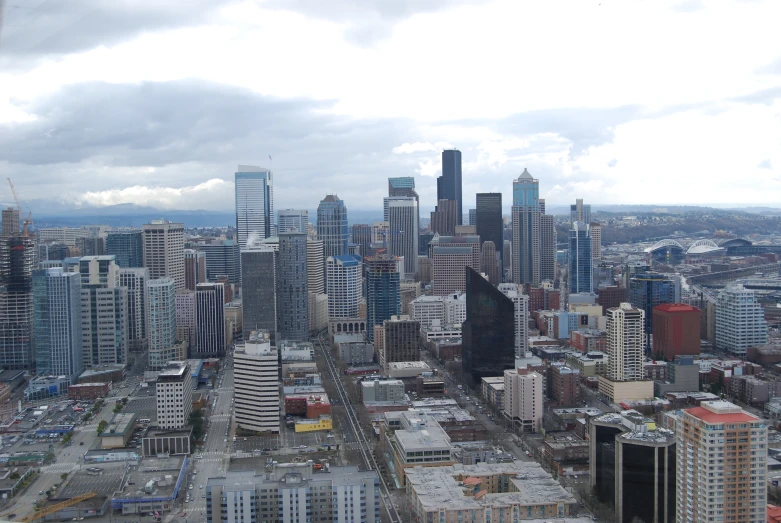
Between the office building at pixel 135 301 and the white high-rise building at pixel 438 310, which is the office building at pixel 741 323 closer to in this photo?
the white high-rise building at pixel 438 310

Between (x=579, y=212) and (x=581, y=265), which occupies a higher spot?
(x=579, y=212)

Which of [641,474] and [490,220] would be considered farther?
[490,220]

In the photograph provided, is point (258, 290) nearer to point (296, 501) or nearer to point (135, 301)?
point (135, 301)

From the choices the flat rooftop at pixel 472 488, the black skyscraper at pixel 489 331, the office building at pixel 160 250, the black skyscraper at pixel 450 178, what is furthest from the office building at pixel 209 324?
the black skyscraper at pixel 450 178

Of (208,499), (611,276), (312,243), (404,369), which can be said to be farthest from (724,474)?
(611,276)

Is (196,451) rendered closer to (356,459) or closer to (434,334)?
(356,459)

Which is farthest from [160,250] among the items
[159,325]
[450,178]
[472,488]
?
[450,178]

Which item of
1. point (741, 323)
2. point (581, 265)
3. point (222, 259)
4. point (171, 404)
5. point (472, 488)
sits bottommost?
point (472, 488)
